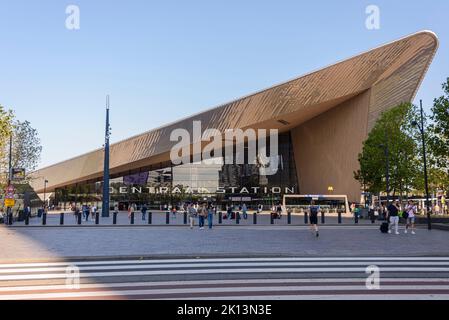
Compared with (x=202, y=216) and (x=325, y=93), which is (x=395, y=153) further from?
(x=202, y=216)

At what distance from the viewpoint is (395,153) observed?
37094 mm

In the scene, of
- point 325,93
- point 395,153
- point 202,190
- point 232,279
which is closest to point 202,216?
point 232,279

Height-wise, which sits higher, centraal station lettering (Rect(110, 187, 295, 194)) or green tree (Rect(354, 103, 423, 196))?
green tree (Rect(354, 103, 423, 196))

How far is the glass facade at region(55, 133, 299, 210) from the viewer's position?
6228 centimetres

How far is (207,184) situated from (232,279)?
54492 millimetres

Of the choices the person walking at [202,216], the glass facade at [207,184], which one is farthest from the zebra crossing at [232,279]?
the glass facade at [207,184]

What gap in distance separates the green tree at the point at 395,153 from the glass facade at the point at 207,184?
23.9 m

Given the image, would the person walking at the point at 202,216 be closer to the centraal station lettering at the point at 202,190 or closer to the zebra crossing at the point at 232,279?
the zebra crossing at the point at 232,279

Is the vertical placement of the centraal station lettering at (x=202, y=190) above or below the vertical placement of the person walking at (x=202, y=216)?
above

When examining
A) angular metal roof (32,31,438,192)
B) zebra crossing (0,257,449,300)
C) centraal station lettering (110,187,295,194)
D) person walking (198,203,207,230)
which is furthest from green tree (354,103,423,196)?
zebra crossing (0,257,449,300)

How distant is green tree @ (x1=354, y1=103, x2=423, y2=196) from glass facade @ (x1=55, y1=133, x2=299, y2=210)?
2394cm

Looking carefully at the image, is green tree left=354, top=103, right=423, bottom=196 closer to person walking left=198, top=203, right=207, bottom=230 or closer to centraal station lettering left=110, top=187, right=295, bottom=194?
person walking left=198, top=203, right=207, bottom=230

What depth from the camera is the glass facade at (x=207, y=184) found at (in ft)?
204
